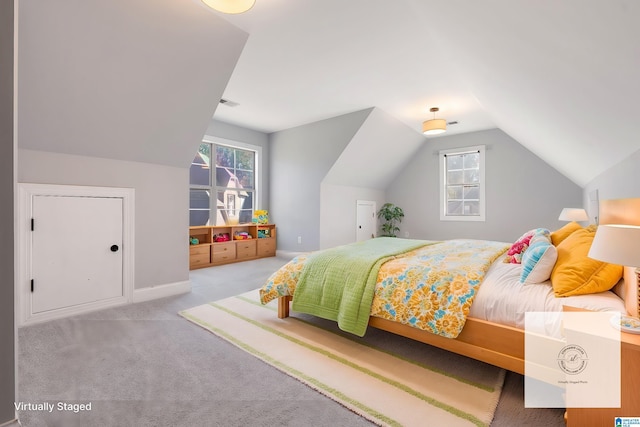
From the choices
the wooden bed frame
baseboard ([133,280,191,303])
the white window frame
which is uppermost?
the white window frame

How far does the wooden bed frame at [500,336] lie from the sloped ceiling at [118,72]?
2950 mm

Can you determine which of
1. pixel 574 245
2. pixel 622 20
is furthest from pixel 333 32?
pixel 574 245

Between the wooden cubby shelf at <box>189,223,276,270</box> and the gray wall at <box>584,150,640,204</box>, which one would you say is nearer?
the gray wall at <box>584,150,640,204</box>

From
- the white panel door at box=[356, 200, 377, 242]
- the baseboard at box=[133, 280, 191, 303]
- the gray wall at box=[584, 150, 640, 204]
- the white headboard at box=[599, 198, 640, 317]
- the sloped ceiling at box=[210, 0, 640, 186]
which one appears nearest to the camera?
the sloped ceiling at box=[210, 0, 640, 186]

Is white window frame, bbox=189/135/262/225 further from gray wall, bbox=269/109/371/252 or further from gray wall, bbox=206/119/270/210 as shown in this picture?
gray wall, bbox=269/109/371/252

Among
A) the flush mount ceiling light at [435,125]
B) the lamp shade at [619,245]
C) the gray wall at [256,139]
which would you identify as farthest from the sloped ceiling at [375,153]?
the lamp shade at [619,245]

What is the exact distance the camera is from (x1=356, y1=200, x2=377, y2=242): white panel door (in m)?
6.54

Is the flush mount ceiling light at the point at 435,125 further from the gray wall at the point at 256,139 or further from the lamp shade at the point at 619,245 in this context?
the lamp shade at the point at 619,245

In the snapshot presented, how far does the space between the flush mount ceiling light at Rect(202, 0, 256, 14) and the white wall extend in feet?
6.97

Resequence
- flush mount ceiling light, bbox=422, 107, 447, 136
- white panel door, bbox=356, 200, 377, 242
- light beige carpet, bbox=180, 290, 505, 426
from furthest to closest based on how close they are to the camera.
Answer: white panel door, bbox=356, 200, 377, 242 → flush mount ceiling light, bbox=422, 107, 447, 136 → light beige carpet, bbox=180, 290, 505, 426

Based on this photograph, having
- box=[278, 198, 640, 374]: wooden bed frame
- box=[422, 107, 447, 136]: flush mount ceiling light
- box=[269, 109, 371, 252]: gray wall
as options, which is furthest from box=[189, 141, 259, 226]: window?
box=[278, 198, 640, 374]: wooden bed frame

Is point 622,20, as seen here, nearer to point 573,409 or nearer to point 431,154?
point 573,409

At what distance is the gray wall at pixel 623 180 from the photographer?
1.78 metres

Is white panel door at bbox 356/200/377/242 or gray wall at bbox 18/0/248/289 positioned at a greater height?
gray wall at bbox 18/0/248/289
